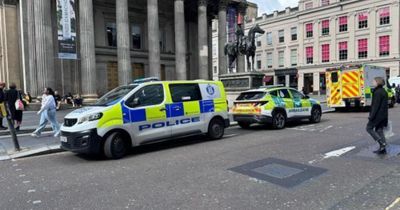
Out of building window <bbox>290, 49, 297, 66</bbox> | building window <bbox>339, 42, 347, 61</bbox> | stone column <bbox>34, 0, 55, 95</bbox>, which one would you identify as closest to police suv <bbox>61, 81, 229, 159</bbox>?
stone column <bbox>34, 0, 55, 95</bbox>

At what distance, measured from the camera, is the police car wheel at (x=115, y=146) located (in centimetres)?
715

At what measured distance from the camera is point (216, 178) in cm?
536

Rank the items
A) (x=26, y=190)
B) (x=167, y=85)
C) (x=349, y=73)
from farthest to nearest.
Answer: (x=349, y=73) < (x=167, y=85) < (x=26, y=190)

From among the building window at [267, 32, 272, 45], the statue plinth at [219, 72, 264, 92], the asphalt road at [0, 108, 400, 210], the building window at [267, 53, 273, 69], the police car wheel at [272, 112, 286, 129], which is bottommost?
the asphalt road at [0, 108, 400, 210]

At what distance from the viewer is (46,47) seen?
20156 millimetres

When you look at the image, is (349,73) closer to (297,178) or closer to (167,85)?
(167,85)

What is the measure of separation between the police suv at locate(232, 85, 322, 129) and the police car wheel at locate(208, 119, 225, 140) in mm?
1976

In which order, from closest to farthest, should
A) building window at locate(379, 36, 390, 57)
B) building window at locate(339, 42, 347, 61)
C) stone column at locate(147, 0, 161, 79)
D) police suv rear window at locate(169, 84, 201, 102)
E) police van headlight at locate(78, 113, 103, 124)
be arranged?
1. police van headlight at locate(78, 113, 103, 124)
2. police suv rear window at locate(169, 84, 201, 102)
3. stone column at locate(147, 0, 161, 79)
4. building window at locate(379, 36, 390, 57)
5. building window at locate(339, 42, 347, 61)

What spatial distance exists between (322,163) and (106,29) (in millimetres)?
26012

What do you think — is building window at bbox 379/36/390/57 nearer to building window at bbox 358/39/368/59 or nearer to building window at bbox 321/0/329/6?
building window at bbox 358/39/368/59

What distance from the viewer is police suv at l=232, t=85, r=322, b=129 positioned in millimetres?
11141

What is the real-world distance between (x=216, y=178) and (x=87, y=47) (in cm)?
1890

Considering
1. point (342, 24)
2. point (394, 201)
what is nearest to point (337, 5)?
point (342, 24)

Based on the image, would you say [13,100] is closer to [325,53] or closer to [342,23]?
[325,53]
